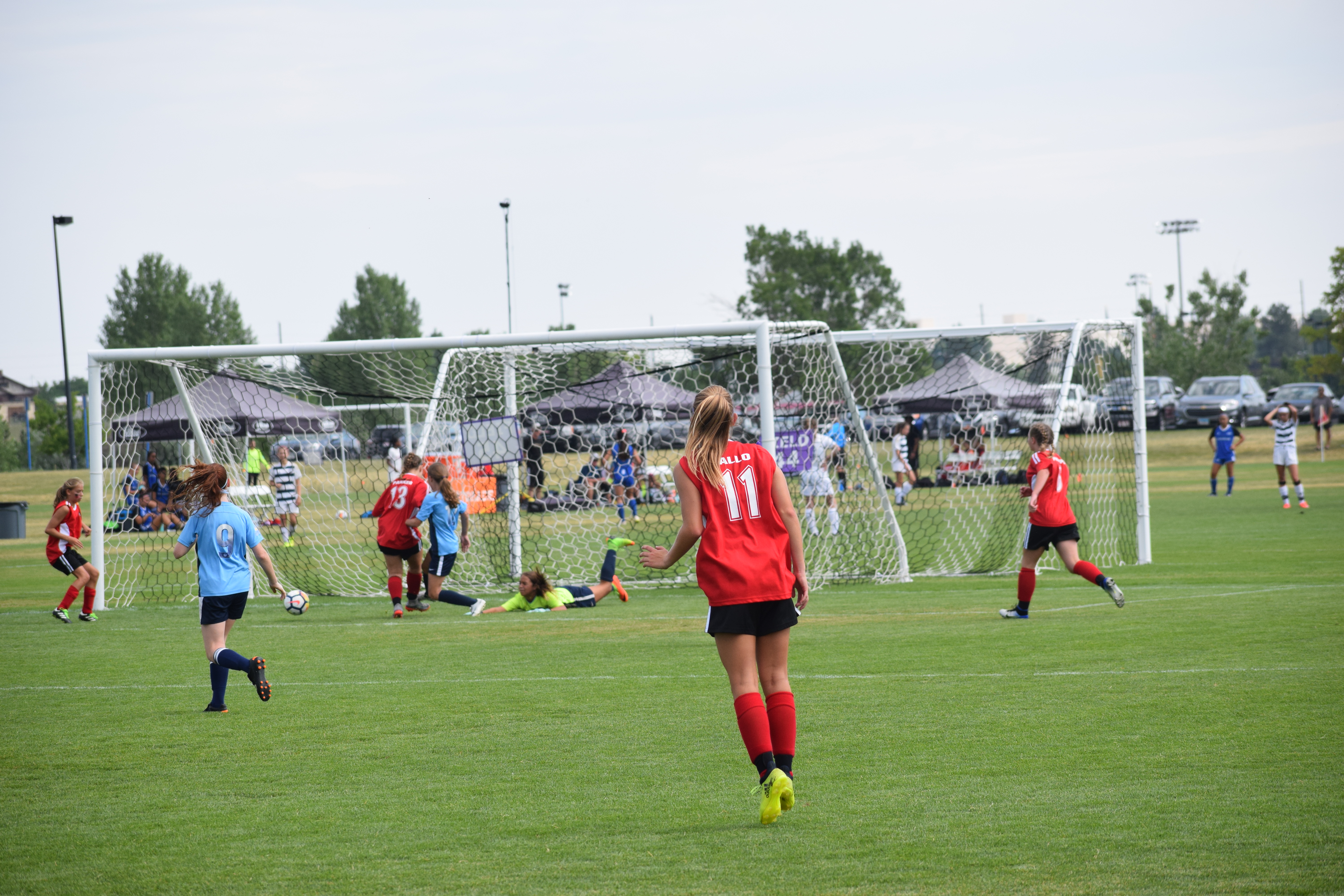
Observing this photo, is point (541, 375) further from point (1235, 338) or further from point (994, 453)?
point (1235, 338)

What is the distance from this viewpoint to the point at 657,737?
7.41 m

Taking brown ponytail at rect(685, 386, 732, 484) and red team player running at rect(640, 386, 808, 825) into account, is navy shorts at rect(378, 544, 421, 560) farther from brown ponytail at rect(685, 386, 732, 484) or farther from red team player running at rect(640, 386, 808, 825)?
brown ponytail at rect(685, 386, 732, 484)

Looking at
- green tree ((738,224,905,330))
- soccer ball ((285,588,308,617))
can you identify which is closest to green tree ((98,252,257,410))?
green tree ((738,224,905,330))

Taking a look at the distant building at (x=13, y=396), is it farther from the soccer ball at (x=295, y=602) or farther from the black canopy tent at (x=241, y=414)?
the soccer ball at (x=295, y=602)

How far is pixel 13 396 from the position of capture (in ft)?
322

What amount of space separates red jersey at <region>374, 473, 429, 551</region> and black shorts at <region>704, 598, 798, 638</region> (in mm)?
8728

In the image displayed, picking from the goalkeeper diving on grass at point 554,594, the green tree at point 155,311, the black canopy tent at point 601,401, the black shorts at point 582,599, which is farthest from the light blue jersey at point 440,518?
the green tree at point 155,311

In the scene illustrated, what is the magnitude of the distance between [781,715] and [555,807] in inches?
46.1

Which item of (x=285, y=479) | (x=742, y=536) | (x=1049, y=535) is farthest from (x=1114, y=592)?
(x=285, y=479)

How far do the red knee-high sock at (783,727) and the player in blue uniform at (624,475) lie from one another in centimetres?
1356

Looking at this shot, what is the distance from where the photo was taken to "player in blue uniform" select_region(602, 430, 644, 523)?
19297mm

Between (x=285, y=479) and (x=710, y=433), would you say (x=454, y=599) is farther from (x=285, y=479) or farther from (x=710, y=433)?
(x=285, y=479)

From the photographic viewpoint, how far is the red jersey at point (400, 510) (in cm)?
1393

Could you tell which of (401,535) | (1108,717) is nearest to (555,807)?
(1108,717)
